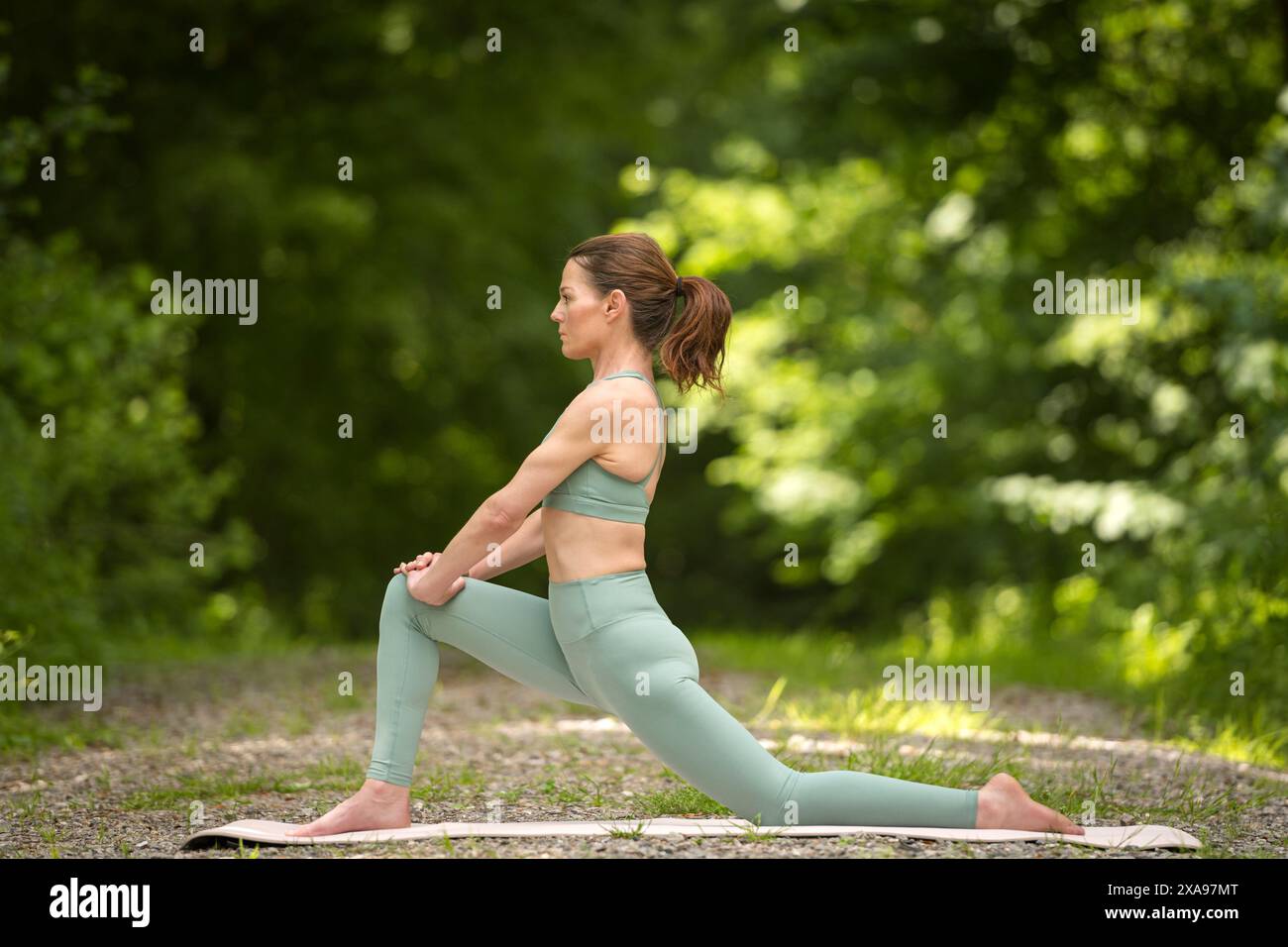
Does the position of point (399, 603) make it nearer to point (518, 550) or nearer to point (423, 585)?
point (423, 585)

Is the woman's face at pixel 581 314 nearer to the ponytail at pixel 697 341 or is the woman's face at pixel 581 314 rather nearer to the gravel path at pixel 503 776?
the ponytail at pixel 697 341

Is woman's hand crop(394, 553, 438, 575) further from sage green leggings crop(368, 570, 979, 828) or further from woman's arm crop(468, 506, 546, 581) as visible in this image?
woman's arm crop(468, 506, 546, 581)

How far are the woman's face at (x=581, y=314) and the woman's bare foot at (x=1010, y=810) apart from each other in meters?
1.63

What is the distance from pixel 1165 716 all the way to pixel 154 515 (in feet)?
24.0

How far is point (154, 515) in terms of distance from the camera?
421 inches

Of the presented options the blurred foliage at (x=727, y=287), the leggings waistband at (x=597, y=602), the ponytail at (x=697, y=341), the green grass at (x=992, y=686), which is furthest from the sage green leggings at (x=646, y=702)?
the blurred foliage at (x=727, y=287)

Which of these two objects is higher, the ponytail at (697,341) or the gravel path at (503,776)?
the ponytail at (697,341)

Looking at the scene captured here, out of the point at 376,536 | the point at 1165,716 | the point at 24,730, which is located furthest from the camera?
the point at 376,536

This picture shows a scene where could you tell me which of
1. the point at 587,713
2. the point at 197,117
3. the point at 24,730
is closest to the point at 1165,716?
the point at 587,713

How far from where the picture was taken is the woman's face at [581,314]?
4.05 metres

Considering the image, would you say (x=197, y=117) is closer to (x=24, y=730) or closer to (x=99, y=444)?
(x=99, y=444)

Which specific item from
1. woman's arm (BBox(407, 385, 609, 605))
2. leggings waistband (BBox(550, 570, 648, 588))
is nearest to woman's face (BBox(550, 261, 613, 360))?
woman's arm (BBox(407, 385, 609, 605))

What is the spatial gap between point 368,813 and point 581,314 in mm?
1518

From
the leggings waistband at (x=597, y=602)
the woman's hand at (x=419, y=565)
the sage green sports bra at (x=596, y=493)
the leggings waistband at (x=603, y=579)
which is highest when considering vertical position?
the sage green sports bra at (x=596, y=493)
